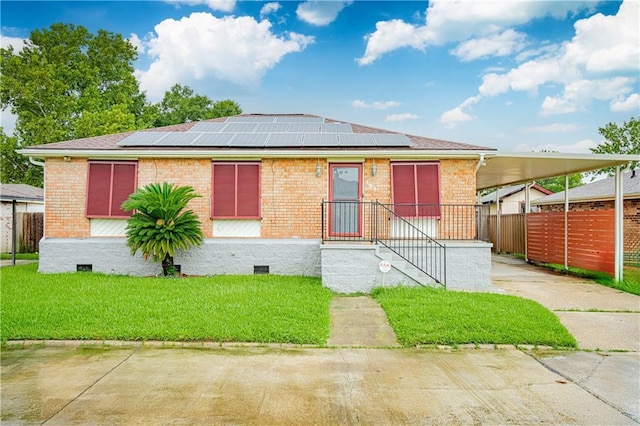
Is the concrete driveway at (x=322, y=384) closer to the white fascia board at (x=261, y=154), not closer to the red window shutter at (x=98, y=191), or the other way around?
the white fascia board at (x=261, y=154)

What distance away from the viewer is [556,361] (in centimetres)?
505

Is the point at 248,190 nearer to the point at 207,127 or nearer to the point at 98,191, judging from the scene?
the point at 207,127

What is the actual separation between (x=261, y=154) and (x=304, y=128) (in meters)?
2.67

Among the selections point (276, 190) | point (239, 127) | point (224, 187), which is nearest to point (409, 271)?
point (276, 190)

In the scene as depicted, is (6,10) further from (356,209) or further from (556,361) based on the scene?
(556,361)

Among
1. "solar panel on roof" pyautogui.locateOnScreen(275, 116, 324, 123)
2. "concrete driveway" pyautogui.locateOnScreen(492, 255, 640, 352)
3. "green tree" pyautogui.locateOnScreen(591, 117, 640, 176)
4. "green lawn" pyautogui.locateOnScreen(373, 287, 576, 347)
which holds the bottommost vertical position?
"concrete driveway" pyautogui.locateOnScreen(492, 255, 640, 352)

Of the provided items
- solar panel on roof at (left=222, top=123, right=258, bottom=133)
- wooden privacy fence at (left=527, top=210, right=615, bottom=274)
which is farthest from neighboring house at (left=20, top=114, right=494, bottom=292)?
wooden privacy fence at (left=527, top=210, right=615, bottom=274)

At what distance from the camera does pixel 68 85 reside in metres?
27.3

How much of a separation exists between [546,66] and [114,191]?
1595 cm

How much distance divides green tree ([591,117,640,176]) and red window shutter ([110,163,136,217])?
38.4 m

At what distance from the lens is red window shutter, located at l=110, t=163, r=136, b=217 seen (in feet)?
33.8

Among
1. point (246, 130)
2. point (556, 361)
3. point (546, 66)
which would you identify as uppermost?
point (546, 66)

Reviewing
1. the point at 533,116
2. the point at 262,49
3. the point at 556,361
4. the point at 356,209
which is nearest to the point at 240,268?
the point at 356,209

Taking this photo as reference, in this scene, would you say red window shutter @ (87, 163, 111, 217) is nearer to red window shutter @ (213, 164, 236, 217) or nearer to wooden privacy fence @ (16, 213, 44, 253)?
red window shutter @ (213, 164, 236, 217)
